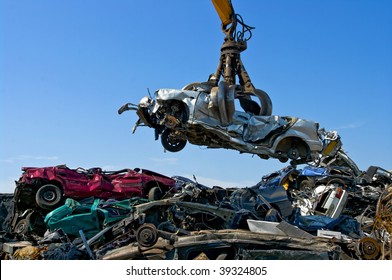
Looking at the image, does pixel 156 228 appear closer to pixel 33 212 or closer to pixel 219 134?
pixel 219 134

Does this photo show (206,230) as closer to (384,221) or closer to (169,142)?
(384,221)

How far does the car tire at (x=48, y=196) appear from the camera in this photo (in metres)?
11.2

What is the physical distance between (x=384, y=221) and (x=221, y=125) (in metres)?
4.35

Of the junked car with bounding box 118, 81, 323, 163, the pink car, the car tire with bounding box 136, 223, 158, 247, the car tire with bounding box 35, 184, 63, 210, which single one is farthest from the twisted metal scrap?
the car tire with bounding box 35, 184, 63, 210

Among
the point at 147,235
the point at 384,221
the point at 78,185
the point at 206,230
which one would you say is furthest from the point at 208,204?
the point at 78,185

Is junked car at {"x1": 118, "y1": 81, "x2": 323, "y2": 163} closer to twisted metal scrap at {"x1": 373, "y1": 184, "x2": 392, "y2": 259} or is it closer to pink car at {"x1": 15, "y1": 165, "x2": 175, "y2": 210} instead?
pink car at {"x1": 15, "y1": 165, "x2": 175, "y2": 210}

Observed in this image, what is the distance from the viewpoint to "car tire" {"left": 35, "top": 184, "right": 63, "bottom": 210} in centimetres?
1117

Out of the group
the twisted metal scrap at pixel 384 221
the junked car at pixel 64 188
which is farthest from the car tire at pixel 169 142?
the twisted metal scrap at pixel 384 221

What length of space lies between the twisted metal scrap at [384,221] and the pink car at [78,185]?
5058 mm

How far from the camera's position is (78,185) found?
11.7 m

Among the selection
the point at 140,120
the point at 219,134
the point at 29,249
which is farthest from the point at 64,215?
the point at 219,134

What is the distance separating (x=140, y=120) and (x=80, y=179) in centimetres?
237

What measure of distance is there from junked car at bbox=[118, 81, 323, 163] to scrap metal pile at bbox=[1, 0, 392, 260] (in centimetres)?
2

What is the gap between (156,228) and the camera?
7617mm
